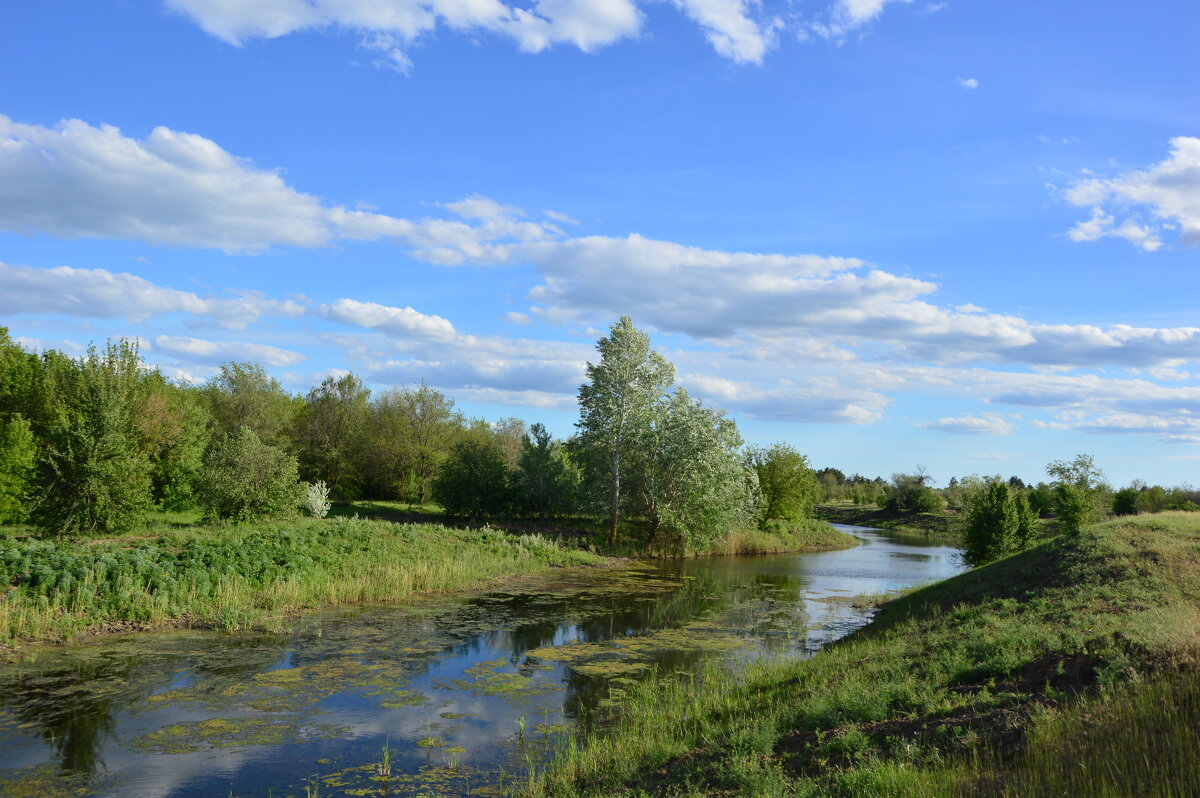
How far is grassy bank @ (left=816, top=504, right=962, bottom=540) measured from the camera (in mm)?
86963

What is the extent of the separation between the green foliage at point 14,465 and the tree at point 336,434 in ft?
88.1

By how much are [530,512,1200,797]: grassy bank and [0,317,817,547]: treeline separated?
2050cm

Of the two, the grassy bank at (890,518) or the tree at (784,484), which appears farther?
the grassy bank at (890,518)

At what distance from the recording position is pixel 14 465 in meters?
30.0

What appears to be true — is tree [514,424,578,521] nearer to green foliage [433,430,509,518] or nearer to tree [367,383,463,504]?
green foliage [433,430,509,518]

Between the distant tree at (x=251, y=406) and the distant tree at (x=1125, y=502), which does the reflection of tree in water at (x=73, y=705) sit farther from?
the distant tree at (x=1125, y=502)

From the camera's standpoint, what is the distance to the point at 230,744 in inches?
427

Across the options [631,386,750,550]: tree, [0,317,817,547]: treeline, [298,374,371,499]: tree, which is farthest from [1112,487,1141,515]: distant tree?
[298,374,371,499]: tree

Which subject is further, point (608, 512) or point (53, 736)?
point (608, 512)

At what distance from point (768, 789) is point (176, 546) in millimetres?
20300

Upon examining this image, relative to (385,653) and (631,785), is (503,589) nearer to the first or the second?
(385,653)

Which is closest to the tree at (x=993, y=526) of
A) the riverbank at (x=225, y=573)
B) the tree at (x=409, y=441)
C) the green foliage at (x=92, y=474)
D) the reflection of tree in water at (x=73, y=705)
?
the riverbank at (x=225, y=573)

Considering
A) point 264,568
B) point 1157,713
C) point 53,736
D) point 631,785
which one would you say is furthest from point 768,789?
point 264,568

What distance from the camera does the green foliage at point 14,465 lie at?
29.1m
